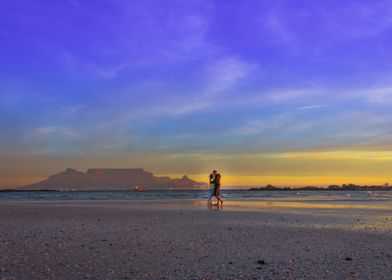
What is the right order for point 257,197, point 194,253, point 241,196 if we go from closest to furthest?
point 194,253 → point 257,197 → point 241,196

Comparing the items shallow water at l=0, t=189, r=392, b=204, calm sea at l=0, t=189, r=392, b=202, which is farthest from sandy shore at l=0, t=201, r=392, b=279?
calm sea at l=0, t=189, r=392, b=202

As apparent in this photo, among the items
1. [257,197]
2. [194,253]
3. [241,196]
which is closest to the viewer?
[194,253]

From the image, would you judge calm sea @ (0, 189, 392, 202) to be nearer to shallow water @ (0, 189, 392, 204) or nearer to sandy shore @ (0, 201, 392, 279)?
shallow water @ (0, 189, 392, 204)

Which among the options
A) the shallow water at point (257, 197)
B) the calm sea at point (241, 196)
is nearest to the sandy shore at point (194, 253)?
the shallow water at point (257, 197)

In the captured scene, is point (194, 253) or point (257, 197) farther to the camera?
point (257, 197)

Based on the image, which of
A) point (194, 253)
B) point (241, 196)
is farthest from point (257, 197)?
point (194, 253)

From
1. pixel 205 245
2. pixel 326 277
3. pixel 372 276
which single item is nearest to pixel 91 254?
pixel 205 245

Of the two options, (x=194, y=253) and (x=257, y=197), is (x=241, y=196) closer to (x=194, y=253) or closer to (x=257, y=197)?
(x=257, y=197)

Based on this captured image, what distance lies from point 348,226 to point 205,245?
289 inches

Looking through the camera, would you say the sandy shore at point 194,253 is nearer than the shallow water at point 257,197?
Yes

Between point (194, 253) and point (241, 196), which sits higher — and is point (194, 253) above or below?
above

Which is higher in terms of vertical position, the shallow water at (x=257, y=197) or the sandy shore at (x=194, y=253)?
the sandy shore at (x=194, y=253)

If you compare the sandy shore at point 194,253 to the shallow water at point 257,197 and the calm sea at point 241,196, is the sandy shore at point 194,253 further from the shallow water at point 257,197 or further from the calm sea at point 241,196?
the calm sea at point 241,196

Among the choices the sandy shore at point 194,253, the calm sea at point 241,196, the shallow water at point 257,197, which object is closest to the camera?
the sandy shore at point 194,253
